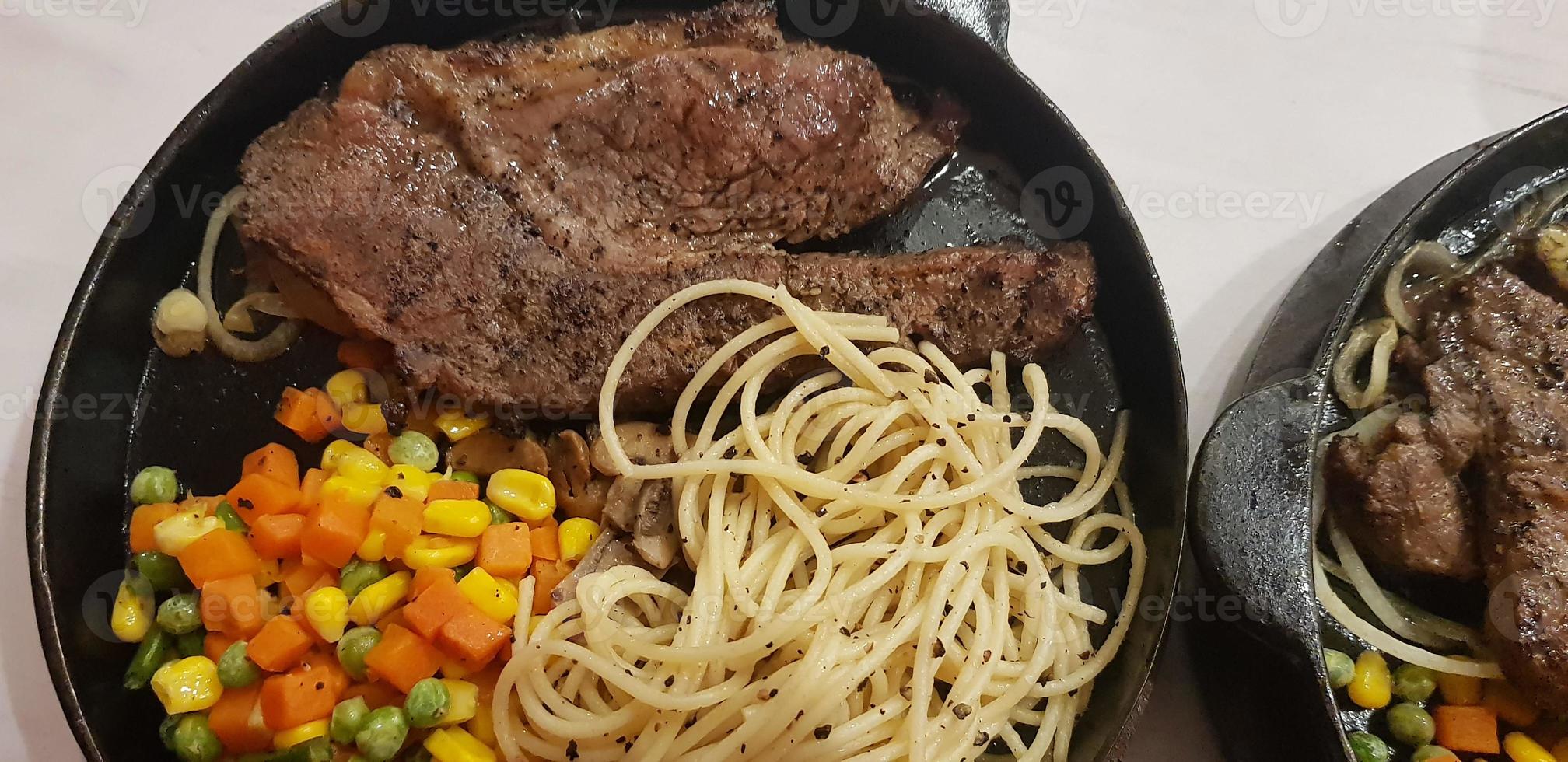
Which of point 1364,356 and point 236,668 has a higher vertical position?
point 1364,356

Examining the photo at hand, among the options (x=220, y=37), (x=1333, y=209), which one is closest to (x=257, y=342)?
(x=220, y=37)

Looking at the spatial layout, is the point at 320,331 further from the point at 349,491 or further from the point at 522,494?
the point at 522,494

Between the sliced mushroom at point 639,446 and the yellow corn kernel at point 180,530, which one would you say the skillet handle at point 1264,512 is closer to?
the sliced mushroom at point 639,446

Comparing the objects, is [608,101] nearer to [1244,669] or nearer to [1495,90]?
[1244,669]

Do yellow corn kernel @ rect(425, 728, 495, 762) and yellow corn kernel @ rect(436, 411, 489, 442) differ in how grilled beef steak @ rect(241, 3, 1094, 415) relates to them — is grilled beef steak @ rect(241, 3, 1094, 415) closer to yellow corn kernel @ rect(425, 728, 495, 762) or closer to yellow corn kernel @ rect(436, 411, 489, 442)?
yellow corn kernel @ rect(436, 411, 489, 442)

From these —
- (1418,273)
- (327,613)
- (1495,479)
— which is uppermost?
(1418,273)

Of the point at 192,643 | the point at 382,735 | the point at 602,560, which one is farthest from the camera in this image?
the point at 602,560

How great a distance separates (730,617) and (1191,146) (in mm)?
2866

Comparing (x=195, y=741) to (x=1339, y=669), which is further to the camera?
(x=1339, y=669)

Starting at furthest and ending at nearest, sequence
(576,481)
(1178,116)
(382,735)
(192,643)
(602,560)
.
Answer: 1. (1178,116)
2. (576,481)
3. (602,560)
4. (192,643)
5. (382,735)

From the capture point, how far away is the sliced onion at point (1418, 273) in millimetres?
2973

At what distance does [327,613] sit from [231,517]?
1.58 ft

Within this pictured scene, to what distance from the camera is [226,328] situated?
9.23 feet

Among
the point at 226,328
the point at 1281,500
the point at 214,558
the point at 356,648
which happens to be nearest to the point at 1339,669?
the point at 1281,500
